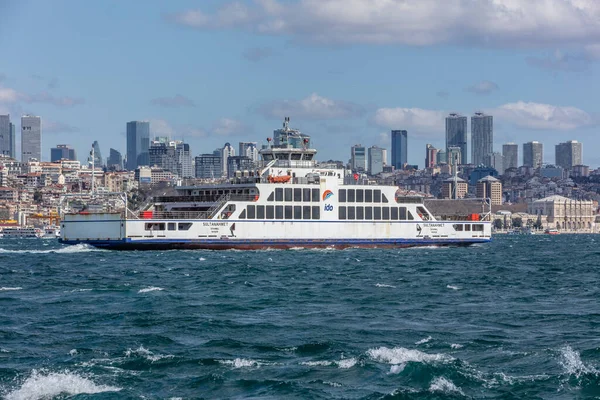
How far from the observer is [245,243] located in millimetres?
74750

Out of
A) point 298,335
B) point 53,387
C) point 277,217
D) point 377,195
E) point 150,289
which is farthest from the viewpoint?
point 377,195

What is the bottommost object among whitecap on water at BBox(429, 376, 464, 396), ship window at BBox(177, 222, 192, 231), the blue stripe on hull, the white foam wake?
whitecap on water at BBox(429, 376, 464, 396)

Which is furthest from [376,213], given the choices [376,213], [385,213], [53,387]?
[53,387]

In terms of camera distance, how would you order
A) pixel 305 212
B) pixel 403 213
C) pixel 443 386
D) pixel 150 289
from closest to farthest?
pixel 443 386, pixel 150 289, pixel 305 212, pixel 403 213

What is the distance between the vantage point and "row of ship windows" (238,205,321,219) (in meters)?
75.4

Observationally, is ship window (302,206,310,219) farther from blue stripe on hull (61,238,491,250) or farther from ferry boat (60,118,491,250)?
blue stripe on hull (61,238,491,250)

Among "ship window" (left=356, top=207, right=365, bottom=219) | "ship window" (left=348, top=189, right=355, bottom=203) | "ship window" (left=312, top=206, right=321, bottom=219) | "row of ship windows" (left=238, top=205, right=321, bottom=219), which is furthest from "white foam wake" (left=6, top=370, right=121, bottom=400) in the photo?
"ship window" (left=356, top=207, right=365, bottom=219)

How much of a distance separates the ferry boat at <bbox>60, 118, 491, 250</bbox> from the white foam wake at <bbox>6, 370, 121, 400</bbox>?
1951 inches

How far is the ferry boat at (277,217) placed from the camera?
→ 239 feet

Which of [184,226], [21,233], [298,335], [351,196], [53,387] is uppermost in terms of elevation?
[351,196]

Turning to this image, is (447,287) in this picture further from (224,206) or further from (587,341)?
(224,206)

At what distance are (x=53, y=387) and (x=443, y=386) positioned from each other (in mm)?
7798

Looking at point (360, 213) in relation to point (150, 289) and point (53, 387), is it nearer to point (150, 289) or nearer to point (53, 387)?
point (150, 289)

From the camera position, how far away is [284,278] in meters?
48.1
